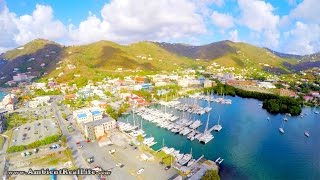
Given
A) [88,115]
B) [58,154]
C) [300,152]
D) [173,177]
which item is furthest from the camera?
[88,115]

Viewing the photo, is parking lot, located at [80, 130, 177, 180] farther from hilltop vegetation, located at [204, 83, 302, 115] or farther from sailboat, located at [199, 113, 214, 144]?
hilltop vegetation, located at [204, 83, 302, 115]

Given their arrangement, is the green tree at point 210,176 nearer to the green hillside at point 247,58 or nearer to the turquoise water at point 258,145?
the turquoise water at point 258,145

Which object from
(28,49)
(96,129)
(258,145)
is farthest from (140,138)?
(28,49)

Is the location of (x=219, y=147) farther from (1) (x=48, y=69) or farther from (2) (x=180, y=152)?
(1) (x=48, y=69)

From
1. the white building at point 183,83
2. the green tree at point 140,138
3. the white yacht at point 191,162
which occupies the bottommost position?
the white yacht at point 191,162

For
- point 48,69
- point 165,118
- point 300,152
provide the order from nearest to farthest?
point 300,152 → point 165,118 → point 48,69

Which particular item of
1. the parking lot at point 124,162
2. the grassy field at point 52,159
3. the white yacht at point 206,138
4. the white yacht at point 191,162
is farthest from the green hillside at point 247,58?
the grassy field at point 52,159

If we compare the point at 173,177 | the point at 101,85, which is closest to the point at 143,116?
the point at 173,177

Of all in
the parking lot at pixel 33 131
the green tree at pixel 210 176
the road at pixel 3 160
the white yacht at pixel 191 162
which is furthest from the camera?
the parking lot at pixel 33 131
